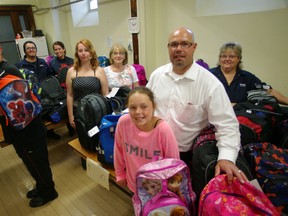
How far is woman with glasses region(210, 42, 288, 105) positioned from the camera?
1.91 meters

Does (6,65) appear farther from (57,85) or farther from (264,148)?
(264,148)

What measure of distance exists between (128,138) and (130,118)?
114 millimetres

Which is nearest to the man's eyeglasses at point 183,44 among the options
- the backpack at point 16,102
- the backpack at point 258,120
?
the backpack at point 258,120

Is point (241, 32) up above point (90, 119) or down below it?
above

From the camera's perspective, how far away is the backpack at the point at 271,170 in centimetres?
91

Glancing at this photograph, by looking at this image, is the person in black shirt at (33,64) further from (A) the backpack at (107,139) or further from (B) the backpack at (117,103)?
(A) the backpack at (107,139)

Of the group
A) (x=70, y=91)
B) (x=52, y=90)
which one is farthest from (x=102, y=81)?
(x=52, y=90)

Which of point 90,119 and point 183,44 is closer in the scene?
point 183,44

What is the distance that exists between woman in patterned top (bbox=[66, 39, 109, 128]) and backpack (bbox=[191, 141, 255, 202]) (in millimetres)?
1324

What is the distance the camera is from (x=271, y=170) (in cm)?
99

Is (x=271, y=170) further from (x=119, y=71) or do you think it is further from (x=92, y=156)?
(x=119, y=71)

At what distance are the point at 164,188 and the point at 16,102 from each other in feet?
3.57

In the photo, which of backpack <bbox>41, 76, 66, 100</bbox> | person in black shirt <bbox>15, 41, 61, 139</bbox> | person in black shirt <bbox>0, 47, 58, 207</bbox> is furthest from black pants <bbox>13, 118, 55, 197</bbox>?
person in black shirt <bbox>15, 41, 61, 139</bbox>

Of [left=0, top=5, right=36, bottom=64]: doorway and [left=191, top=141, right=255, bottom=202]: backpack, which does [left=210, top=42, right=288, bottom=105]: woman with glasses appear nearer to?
[left=191, top=141, right=255, bottom=202]: backpack
